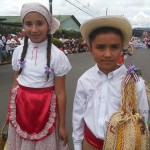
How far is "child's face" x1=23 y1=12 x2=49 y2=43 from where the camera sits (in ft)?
9.18

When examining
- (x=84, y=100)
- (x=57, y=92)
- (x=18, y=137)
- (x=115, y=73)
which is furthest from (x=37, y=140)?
(x=115, y=73)

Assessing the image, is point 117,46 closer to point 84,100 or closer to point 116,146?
point 84,100

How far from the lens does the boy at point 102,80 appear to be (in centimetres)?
232

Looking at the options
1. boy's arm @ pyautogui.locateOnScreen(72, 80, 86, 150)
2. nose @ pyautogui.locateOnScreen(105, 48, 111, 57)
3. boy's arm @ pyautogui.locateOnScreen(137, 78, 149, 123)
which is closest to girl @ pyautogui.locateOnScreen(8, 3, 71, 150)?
boy's arm @ pyautogui.locateOnScreen(72, 80, 86, 150)

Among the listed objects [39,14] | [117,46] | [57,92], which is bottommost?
[57,92]

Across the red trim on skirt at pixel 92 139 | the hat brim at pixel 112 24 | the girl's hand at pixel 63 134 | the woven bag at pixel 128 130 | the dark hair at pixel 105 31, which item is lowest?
the girl's hand at pixel 63 134

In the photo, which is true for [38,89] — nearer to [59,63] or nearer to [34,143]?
[59,63]

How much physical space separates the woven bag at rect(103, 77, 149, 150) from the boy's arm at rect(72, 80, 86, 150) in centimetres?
36

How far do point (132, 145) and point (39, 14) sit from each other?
51.2 inches

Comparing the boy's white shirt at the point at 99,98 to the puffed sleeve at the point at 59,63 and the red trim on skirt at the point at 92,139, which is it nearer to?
the red trim on skirt at the point at 92,139

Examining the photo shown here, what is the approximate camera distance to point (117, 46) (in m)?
2.34

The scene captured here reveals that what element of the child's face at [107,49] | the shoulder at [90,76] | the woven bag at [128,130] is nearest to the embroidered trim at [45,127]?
the shoulder at [90,76]

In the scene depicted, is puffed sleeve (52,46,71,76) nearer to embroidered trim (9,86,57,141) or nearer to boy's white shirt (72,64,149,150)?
embroidered trim (9,86,57,141)

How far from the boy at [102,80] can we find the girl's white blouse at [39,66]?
456 millimetres
